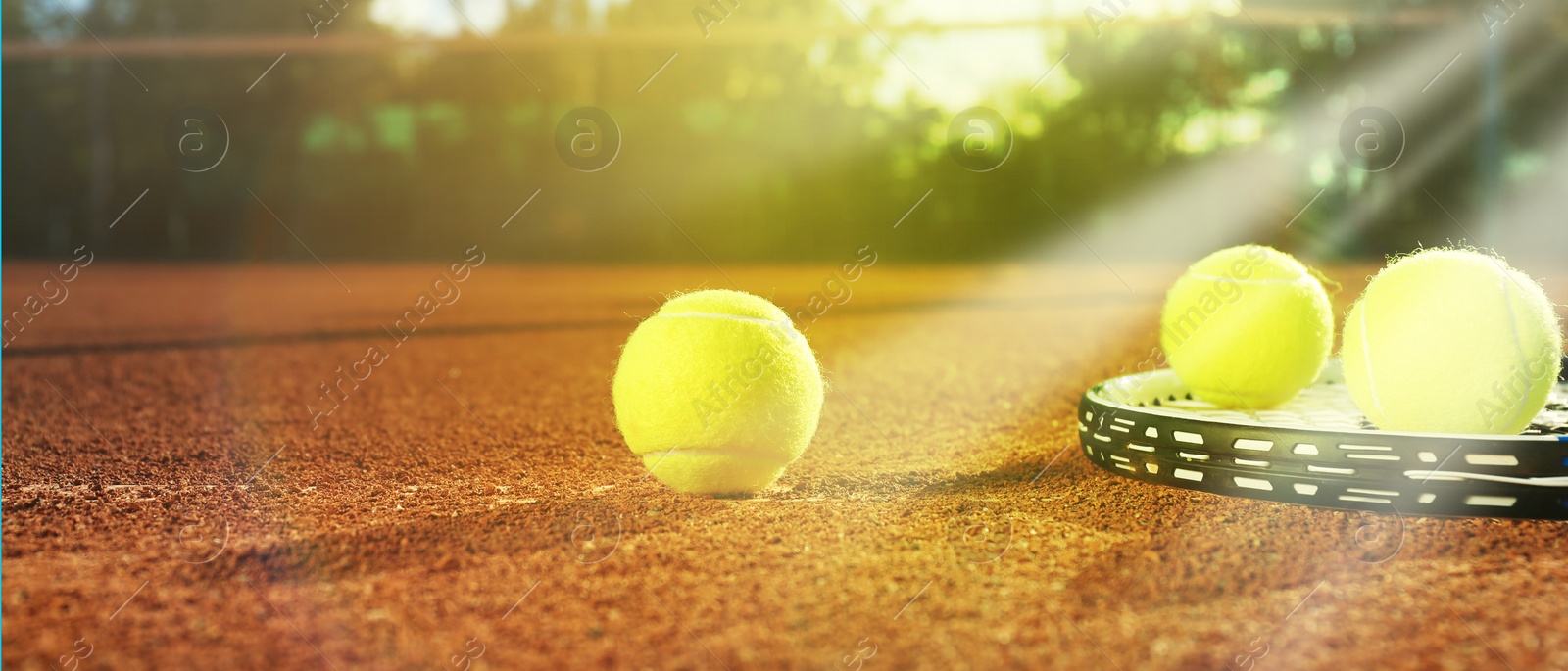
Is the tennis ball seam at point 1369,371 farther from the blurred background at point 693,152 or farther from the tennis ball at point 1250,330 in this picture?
the blurred background at point 693,152

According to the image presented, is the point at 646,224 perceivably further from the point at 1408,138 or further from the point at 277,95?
the point at 1408,138

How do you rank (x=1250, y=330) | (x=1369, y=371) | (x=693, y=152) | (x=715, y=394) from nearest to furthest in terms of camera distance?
(x=715, y=394), (x=1369, y=371), (x=1250, y=330), (x=693, y=152)

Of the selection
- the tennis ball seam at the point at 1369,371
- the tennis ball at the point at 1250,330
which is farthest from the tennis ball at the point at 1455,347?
the tennis ball at the point at 1250,330

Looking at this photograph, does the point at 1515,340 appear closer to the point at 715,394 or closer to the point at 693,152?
the point at 715,394

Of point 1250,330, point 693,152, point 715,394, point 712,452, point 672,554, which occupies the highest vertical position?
point 693,152

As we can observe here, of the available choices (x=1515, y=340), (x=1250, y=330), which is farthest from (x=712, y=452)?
(x=1515, y=340)

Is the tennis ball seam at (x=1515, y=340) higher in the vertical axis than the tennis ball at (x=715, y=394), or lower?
lower
